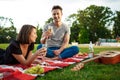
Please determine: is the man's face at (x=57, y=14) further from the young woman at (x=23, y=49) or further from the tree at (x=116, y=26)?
the tree at (x=116, y=26)

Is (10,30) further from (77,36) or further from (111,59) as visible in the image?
(111,59)

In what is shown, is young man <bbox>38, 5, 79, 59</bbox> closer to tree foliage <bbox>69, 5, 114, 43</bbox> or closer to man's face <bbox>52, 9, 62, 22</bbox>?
man's face <bbox>52, 9, 62, 22</bbox>

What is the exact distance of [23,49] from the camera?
5.71 m

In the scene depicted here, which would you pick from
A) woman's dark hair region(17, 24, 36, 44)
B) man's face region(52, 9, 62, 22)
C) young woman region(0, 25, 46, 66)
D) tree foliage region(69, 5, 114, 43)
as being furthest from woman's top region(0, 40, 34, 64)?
tree foliage region(69, 5, 114, 43)

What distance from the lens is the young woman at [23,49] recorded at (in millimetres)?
5350

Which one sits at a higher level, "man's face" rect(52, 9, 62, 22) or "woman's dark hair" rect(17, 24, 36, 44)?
"man's face" rect(52, 9, 62, 22)

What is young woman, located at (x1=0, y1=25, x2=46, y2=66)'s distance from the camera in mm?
5350

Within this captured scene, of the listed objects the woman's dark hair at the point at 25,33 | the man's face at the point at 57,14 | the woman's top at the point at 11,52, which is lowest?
the woman's top at the point at 11,52

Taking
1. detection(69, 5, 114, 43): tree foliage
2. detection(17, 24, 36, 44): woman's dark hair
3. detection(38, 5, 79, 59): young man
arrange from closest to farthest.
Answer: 1. detection(17, 24, 36, 44): woman's dark hair
2. detection(38, 5, 79, 59): young man
3. detection(69, 5, 114, 43): tree foliage

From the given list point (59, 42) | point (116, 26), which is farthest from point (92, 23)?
point (59, 42)

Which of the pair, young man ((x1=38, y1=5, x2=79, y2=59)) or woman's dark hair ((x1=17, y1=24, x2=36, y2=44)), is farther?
young man ((x1=38, y1=5, x2=79, y2=59))

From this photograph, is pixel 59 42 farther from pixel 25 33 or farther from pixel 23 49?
pixel 25 33

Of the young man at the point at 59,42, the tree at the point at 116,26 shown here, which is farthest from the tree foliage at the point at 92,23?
the young man at the point at 59,42

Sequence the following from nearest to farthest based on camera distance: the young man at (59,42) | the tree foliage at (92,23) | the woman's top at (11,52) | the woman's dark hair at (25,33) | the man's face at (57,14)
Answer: the woman's dark hair at (25,33), the woman's top at (11,52), the man's face at (57,14), the young man at (59,42), the tree foliage at (92,23)
